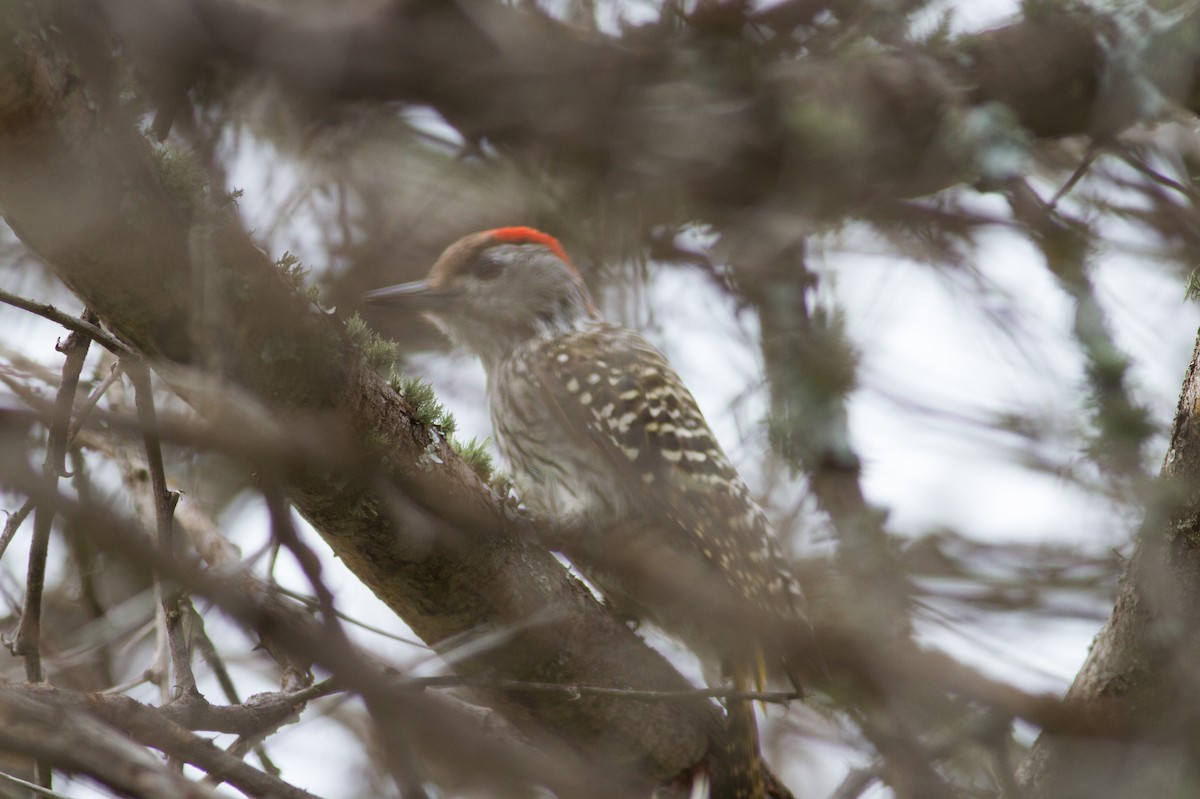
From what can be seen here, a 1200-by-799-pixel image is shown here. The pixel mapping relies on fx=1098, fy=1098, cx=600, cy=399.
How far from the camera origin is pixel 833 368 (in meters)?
3.98

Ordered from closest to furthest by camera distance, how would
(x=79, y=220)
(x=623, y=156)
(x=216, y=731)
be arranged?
(x=79, y=220) → (x=216, y=731) → (x=623, y=156)

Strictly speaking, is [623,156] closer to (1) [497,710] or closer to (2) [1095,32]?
(2) [1095,32]

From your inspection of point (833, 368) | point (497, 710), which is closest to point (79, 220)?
point (497, 710)

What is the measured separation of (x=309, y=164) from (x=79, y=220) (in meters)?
2.68

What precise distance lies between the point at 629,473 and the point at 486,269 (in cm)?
138

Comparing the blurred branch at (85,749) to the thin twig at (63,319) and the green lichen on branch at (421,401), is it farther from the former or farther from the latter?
the green lichen on branch at (421,401)

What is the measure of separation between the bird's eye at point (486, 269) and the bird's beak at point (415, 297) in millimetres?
156

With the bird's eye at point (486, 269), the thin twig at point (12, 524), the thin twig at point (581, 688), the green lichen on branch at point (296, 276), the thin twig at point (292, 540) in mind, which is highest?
the bird's eye at point (486, 269)

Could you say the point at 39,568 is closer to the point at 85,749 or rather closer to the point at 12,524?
the point at 12,524

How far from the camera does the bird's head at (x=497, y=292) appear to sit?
15.6 ft

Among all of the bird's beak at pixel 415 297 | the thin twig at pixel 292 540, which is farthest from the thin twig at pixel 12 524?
the bird's beak at pixel 415 297

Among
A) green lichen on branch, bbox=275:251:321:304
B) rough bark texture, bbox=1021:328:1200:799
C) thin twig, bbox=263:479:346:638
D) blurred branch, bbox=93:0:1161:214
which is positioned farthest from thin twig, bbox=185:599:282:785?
blurred branch, bbox=93:0:1161:214

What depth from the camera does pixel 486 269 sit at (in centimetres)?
483

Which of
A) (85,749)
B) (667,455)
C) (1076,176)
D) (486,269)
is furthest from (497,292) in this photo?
(85,749)
